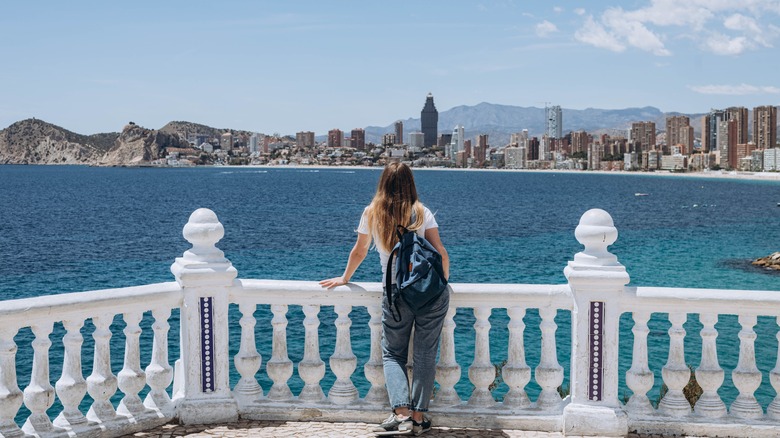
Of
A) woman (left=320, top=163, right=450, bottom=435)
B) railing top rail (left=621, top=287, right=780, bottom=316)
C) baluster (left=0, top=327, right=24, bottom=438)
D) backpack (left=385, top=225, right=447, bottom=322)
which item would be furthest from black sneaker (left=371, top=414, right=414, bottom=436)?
baluster (left=0, top=327, right=24, bottom=438)

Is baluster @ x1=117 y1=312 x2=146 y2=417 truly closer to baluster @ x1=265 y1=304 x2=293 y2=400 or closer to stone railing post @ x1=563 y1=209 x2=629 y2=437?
baluster @ x1=265 y1=304 x2=293 y2=400

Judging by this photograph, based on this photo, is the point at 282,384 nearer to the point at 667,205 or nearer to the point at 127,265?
the point at 127,265

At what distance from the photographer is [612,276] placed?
18.0 feet

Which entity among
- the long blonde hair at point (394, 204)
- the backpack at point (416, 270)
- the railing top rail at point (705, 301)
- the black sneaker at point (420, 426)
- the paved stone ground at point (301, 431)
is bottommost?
Result: the paved stone ground at point (301, 431)

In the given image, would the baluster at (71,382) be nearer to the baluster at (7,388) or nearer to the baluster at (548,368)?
the baluster at (7,388)

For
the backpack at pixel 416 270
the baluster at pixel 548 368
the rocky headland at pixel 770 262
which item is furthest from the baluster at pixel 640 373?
the rocky headland at pixel 770 262

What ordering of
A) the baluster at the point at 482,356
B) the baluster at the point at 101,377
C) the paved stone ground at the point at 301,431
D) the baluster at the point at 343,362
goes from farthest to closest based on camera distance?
the baluster at the point at 343,362
the baluster at the point at 482,356
the paved stone ground at the point at 301,431
the baluster at the point at 101,377

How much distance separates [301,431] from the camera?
5754 millimetres

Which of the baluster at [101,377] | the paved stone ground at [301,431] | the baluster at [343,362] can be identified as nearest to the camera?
the baluster at [101,377]

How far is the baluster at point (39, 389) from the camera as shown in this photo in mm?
5168

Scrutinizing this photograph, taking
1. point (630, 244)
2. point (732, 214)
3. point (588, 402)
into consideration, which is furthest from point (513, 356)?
point (732, 214)

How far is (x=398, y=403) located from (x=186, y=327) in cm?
158

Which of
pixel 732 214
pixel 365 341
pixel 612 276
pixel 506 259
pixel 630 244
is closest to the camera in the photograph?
pixel 612 276

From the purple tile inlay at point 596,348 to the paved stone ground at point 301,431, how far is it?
41cm
